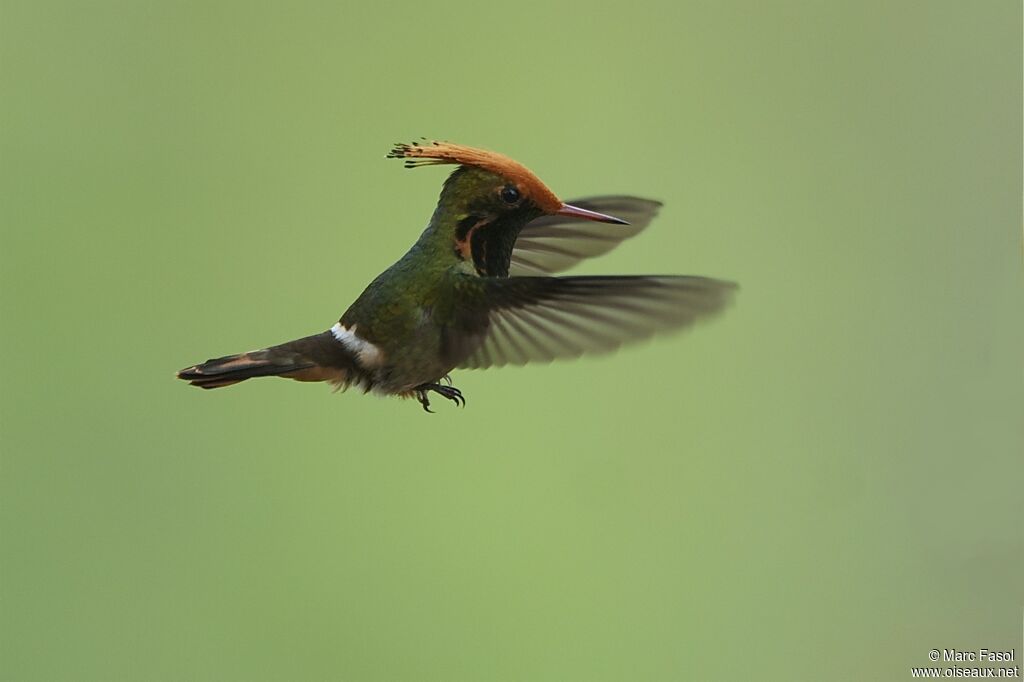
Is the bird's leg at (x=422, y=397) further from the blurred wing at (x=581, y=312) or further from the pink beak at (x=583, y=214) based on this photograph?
the pink beak at (x=583, y=214)

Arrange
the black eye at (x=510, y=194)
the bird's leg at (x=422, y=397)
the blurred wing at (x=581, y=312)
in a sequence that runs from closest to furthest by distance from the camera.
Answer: the blurred wing at (x=581, y=312), the black eye at (x=510, y=194), the bird's leg at (x=422, y=397)

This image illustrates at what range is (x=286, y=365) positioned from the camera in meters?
1.06

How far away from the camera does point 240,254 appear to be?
210 cm

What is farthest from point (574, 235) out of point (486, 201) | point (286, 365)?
point (286, 365)

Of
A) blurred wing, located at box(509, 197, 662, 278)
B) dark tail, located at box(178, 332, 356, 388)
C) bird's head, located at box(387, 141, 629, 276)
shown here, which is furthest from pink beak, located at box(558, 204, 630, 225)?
dark tail, located at box(178, 332, 356, 388)

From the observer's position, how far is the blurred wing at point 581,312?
0.92 meters

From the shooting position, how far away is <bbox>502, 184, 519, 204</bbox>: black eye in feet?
3.43

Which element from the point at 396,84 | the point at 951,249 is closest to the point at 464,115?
the point at 396,84

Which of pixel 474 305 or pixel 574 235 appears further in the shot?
pixel 574 235

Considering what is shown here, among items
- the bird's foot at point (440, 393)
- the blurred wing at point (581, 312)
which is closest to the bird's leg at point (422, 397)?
the bird's foot at point (440, 393)

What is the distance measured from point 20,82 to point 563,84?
103 cm

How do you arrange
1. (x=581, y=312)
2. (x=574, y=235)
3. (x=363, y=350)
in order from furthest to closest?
(x=574, y=235) < (x=363, y=350) < (x=581, y=312)

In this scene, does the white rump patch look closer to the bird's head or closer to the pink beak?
the bird's head

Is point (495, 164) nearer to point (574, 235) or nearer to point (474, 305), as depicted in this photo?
point (474, 305)
